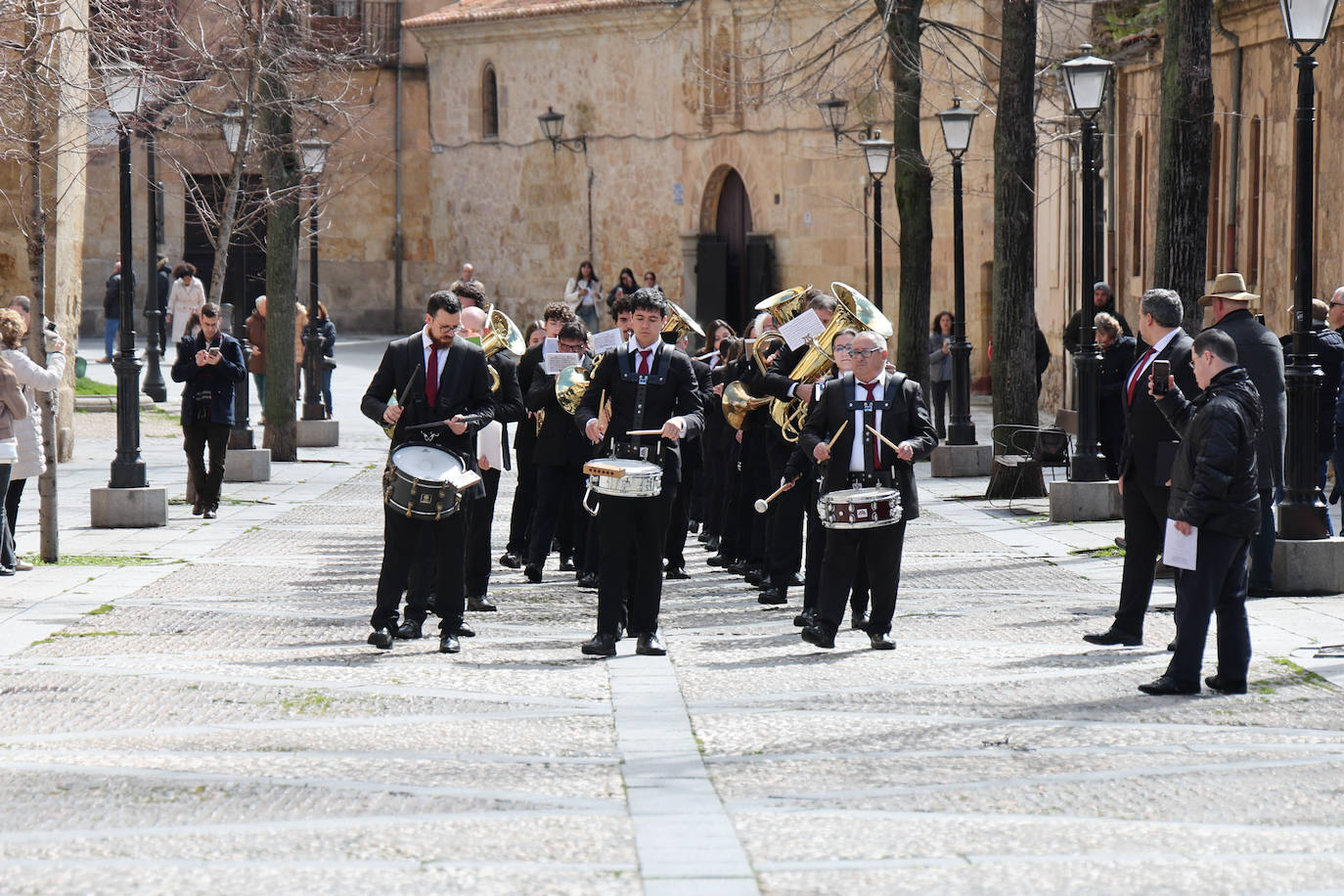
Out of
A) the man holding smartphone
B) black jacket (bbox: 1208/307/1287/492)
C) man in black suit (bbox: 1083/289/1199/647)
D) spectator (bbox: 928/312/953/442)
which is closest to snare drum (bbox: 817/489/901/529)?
man in black suit (bbox: 1083/289/1199/647)

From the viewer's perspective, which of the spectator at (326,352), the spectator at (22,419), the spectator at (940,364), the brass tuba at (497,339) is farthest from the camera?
the spectator at (326,352)

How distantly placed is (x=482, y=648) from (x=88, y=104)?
24.5ft

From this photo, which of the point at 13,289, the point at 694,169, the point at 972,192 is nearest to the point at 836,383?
the point at 13,289

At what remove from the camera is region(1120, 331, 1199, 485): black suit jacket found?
9836 millimetres

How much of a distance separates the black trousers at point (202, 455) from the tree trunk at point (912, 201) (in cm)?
809

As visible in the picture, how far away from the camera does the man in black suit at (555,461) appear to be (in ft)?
42.3

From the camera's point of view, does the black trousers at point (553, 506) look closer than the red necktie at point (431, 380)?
No

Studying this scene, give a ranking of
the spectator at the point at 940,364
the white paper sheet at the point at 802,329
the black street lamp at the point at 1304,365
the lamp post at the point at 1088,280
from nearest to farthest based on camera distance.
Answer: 1. the black street lamp at the point at 1304,365
2. the white paper sheet at the point at 802,329
3. the lamp post at the point at 1088,280
4. the spectator at the point at 940,364

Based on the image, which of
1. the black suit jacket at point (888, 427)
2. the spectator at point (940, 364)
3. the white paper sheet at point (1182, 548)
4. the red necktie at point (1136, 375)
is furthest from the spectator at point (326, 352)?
the white paper sheet at point (1182, 548)

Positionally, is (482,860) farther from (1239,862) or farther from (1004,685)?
(1004,685)

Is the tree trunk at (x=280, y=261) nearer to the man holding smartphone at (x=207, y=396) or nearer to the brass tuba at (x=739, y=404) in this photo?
the man holding smartphone at (x=207, y=396)

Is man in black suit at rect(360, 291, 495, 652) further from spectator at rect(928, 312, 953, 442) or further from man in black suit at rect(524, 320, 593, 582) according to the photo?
spectator at rect(928, 312, 953, 442)

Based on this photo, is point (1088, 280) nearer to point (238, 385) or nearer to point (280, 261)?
point (238, 385)

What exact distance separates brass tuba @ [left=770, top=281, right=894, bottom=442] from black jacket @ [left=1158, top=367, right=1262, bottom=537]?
9.73ft
